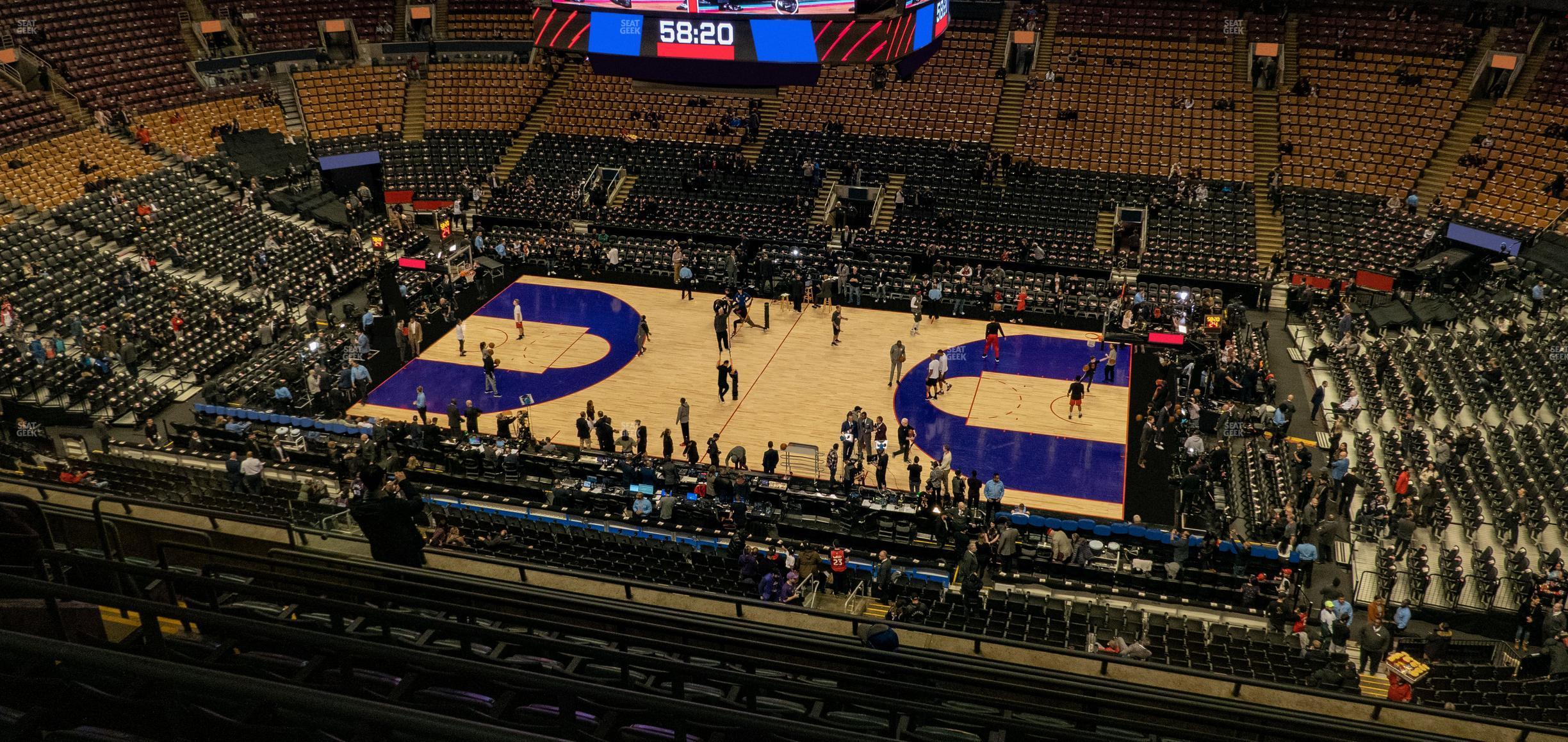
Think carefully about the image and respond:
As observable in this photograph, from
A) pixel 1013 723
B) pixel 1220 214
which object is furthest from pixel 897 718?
pixel 1220 214

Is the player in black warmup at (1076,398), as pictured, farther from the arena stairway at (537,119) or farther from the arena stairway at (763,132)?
the arena stairway at (537,119)

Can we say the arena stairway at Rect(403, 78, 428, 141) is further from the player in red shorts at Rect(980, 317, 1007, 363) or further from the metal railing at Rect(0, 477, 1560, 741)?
the metal railing at Rect(0, 477, 1560, 741)

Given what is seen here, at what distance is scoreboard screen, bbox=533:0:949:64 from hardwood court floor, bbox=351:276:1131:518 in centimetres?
1023

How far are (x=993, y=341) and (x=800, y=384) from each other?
221 inches

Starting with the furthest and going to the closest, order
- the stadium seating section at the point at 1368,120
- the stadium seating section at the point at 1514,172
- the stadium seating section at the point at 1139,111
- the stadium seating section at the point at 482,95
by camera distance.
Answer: the stadium seating section at the point at 482,95 → the stadium seating section at the point at 1139,111 → the stadium seating section at the point at 1368,120 → the stadium seating section at the point at 1514,172

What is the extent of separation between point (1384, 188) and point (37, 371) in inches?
1573

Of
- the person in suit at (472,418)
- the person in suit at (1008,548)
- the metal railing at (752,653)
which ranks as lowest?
the person in suit at (1008,548)

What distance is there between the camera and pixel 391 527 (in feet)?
29.9

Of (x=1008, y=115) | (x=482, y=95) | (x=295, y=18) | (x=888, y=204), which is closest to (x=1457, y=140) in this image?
(x=1008, y=115)

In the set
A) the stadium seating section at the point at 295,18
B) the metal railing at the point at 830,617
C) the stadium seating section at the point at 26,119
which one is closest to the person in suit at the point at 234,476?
the metal railing at the point at 830,617

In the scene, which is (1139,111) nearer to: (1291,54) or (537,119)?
(1291,54)

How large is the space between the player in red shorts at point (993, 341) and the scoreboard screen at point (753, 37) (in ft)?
41.1

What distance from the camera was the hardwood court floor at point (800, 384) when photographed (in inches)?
982

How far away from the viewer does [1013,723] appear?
6.04m
